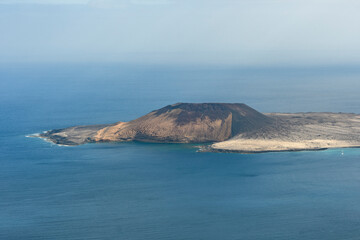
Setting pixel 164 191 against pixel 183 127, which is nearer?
pixel 164 191

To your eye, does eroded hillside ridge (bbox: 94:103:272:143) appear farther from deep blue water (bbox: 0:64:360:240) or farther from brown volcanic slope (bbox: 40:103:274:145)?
deep blue water (bbox: 0:64:360:240)

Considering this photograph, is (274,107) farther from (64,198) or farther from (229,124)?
(64,198)

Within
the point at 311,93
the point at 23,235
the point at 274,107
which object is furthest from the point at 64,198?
the point at 311,93

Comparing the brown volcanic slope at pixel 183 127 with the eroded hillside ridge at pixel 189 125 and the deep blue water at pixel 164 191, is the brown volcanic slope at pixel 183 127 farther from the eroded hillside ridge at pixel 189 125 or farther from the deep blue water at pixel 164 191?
the deep blue water at pixel 164 191

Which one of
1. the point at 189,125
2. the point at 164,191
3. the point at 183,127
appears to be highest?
the point at 189,125

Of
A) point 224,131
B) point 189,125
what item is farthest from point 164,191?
point 224,131

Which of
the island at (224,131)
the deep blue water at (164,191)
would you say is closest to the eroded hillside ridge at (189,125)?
the island at (224,131)

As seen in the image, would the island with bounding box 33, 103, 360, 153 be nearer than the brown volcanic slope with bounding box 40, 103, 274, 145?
Yes

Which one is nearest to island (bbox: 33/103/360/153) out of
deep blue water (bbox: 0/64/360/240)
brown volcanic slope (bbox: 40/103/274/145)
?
brown volcanic slope (bbox: 40/103/274/145)

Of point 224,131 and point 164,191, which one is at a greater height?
point 224,131

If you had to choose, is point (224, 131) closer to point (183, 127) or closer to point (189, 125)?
point (189, 125)
